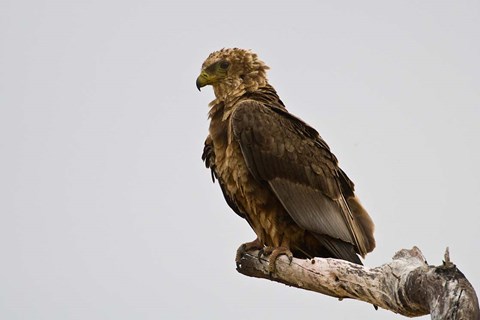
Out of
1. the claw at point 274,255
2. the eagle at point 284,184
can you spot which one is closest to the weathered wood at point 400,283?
the claw at point 274,255

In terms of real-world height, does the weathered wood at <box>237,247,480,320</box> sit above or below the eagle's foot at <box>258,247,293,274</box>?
below

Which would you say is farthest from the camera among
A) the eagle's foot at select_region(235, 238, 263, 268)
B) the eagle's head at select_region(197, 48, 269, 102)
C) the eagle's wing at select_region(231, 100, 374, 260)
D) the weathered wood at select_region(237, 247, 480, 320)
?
the eagle's head at select_region(197, 48, 269, 102)

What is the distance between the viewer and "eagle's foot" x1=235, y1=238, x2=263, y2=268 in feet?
26.6

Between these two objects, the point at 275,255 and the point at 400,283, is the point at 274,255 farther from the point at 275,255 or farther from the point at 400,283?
the point at 400,283

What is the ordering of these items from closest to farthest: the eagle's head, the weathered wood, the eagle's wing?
the weathered wood
the eagle's wing
the eagle's head

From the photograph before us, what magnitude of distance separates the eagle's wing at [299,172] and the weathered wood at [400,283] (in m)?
0.61

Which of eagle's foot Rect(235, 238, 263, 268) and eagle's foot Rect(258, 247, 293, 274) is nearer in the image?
eagle's foot Rect(258, 247, 293, 274)

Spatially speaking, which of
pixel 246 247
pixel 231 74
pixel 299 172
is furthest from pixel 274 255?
pixel 231 74

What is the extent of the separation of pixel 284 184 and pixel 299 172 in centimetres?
20

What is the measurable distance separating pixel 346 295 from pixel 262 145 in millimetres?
2043

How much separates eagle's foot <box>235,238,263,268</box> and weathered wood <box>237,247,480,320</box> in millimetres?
725

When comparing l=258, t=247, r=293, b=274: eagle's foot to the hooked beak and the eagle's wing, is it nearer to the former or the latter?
the eagle's wing

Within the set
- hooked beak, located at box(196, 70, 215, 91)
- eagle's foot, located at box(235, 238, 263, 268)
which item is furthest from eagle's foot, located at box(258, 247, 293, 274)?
hooked beak, located at box(196, 70, 215, 91)

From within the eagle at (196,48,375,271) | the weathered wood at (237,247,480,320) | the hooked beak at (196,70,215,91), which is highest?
the hooked beak at (196,70,215,91)
